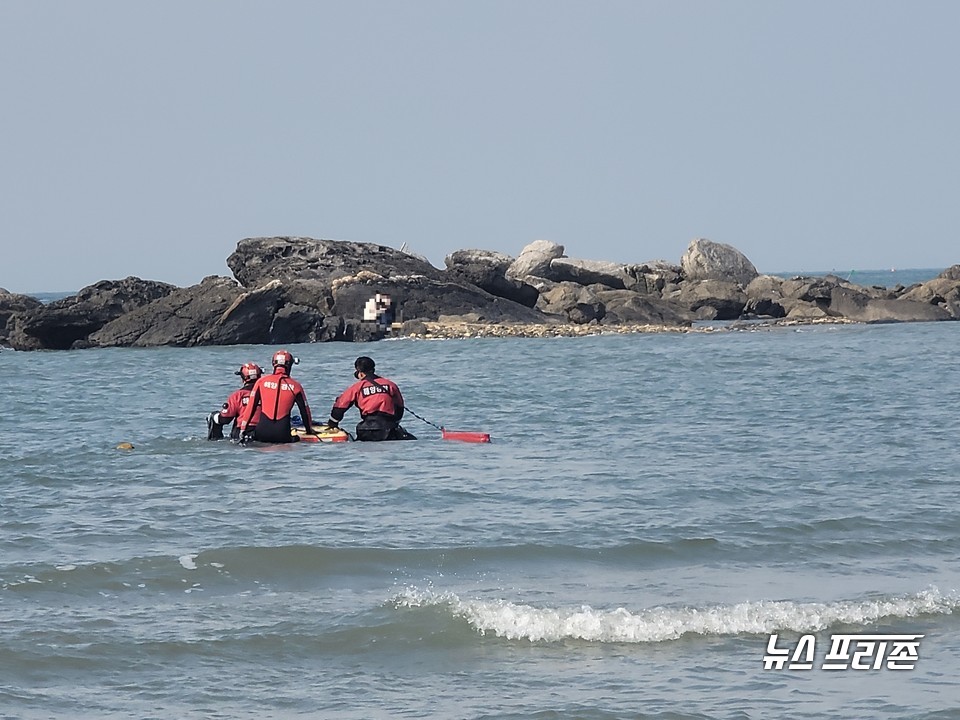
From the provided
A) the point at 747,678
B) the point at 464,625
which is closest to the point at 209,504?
the point at 464,625

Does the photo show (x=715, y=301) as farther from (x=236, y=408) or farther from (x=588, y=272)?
(x=236, y=408)

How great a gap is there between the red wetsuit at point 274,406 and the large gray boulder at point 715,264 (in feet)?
164

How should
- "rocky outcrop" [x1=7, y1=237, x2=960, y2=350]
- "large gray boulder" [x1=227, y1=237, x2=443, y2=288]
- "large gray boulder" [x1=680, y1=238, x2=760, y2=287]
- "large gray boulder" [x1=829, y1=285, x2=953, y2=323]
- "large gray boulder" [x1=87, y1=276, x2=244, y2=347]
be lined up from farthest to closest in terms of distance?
1. "large gray boulder" [x1=680, y1=238, x2=760, y2=287]
2. "large gray boulder" [x1=227, y1=237, x2=443, y2=288]
3. "large gray boulder" [x1=829, y1=285, x2=953, y2=323]
4. "rocky outcrop" [x1=7, y1=237, x2=960, y2=350]
5. "large gray boulder" [x1=87, y1=276, x2=244, y2=347]

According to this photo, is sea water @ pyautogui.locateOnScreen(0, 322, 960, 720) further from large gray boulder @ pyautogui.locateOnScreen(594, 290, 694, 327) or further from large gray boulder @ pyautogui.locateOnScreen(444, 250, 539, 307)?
large gray boulder @ pyautogui.locateOnScreen(444, 250, 539, 307)

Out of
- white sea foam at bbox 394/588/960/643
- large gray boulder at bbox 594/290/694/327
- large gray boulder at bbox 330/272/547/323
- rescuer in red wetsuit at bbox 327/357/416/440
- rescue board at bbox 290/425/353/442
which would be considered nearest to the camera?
white sea foam at bbox 394/588/960/643

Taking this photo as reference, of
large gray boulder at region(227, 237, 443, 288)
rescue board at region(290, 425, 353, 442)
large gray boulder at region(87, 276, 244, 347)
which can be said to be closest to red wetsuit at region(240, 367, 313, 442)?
rescue board at region(290, 425, 353, 442)

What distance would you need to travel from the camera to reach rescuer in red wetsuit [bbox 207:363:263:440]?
18.2 m

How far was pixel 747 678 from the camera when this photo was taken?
790cm

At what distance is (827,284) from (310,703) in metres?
54.6

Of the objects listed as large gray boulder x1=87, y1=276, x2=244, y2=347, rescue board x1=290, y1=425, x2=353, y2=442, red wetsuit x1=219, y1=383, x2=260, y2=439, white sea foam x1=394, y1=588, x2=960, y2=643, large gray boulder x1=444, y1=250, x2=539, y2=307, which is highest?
large gray boulder x1=444, y1=250, x2=539, y2=307

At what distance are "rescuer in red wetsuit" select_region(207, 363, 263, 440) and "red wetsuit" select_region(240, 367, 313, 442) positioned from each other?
1.32ft

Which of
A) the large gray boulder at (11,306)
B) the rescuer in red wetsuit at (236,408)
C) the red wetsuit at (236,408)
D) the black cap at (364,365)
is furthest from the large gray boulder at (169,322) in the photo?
the black cap at (364,365)

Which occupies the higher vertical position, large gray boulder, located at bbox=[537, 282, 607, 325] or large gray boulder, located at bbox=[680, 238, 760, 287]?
large gray boulder, located at bbox=[680, 238, 760, 287]

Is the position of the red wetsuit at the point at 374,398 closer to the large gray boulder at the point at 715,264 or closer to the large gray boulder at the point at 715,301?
the large gray boulder at the point at 715,301
